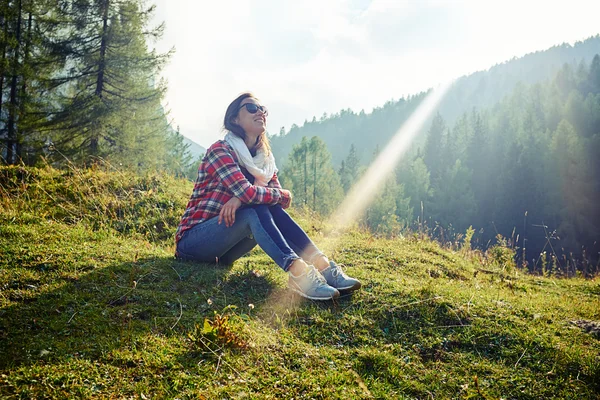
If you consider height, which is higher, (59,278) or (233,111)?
(233,111)

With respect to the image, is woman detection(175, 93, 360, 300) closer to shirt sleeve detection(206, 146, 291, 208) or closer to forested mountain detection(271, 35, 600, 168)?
shirt sleeve detection(206, 146, 291, 208)

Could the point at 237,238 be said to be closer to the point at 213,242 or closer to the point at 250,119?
the point at 213,242

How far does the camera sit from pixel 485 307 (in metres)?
3.19

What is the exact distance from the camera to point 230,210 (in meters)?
3.34

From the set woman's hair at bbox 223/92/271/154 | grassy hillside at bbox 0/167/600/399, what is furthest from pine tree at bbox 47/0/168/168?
woman's hair at bbox 223/92/271/154

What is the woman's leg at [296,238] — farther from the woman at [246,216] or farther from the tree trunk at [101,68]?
the tree trunk at [101,68]

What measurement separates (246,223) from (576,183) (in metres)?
→ 48.3

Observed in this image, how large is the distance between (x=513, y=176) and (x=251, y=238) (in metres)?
50.5

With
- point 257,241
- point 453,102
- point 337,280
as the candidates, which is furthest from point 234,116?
point 453,102

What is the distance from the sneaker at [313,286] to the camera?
121 inches

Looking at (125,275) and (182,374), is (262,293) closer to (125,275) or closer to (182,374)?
(125,275)

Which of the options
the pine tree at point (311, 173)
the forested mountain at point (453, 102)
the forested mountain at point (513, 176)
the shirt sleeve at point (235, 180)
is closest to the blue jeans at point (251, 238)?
the shirt sleeve at point (235, 180)

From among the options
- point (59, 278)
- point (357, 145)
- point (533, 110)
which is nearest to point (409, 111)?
point (357, 145)

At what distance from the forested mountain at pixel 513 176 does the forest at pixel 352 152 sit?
169mm
